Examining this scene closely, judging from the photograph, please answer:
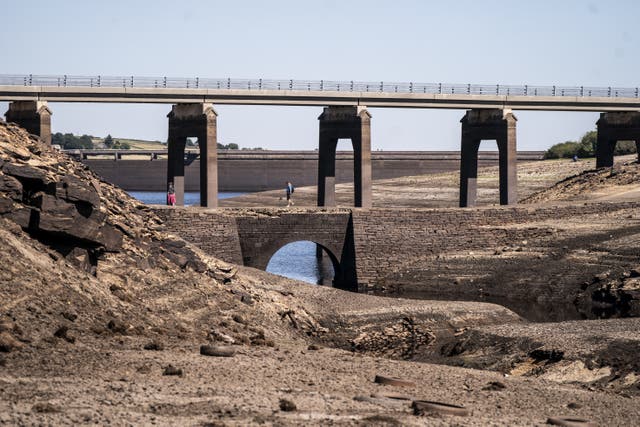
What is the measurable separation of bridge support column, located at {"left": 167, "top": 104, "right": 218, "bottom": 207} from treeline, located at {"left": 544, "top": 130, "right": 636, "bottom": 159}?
52293mm

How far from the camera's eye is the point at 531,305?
2547 inches

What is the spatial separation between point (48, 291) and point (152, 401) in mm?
10382

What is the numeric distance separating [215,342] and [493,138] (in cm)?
5224

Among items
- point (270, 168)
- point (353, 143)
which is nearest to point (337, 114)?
point (353, 143)

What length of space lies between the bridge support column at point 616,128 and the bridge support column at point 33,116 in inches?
1640

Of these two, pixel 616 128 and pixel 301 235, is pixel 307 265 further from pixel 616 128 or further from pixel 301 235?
pixel 616 128

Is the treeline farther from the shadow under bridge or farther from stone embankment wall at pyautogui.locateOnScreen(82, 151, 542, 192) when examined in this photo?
the shadow under bridge

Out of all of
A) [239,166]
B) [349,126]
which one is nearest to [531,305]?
[349,126]

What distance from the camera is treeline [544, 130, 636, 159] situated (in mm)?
122600

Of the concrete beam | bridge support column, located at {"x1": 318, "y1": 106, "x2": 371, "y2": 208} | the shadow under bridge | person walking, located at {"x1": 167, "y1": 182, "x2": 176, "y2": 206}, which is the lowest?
the shadow under bridge

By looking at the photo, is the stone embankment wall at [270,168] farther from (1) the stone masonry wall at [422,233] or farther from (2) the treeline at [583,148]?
(1) the stone masonry wall at [422,233]

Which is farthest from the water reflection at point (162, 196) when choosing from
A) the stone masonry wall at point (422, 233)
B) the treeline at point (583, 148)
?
the stone masonry wall at point (422, 233)

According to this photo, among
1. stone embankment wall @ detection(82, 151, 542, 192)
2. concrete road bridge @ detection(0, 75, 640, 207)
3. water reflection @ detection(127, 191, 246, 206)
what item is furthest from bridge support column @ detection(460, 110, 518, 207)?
water reflection @ detection(127, 191, 246, 206)

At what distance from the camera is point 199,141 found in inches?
3184
